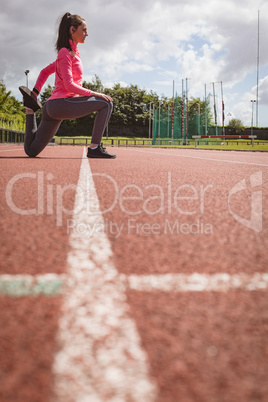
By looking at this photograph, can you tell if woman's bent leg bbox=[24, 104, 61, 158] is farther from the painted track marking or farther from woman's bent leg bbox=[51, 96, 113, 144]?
the painted track marking

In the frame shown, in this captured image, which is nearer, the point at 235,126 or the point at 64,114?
the point at 64,114

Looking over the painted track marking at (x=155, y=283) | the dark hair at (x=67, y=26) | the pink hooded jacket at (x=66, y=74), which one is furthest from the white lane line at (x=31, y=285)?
the dark hair at (x=67, y=26)

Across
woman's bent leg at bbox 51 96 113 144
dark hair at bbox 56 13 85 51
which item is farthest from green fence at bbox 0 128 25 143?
dark hair at bbox 56 13 85 51

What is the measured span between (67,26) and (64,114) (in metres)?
1.21

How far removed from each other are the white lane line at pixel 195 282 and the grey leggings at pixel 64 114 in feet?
15.2

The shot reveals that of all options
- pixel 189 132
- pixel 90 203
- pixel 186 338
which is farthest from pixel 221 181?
pixel 189 132

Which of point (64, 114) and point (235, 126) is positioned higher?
point (235, 126)

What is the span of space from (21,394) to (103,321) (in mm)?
235

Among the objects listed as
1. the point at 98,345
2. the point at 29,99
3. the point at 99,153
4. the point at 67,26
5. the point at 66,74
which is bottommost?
the point at 98,345

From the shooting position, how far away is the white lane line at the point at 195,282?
95 centimetres

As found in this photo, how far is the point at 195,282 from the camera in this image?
997mm

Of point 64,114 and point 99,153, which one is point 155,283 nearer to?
point 64,114

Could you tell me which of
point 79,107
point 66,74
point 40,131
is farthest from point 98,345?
point 40,131

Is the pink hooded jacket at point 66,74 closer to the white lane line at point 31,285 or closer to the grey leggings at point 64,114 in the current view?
the grey leggings at point 64,114
